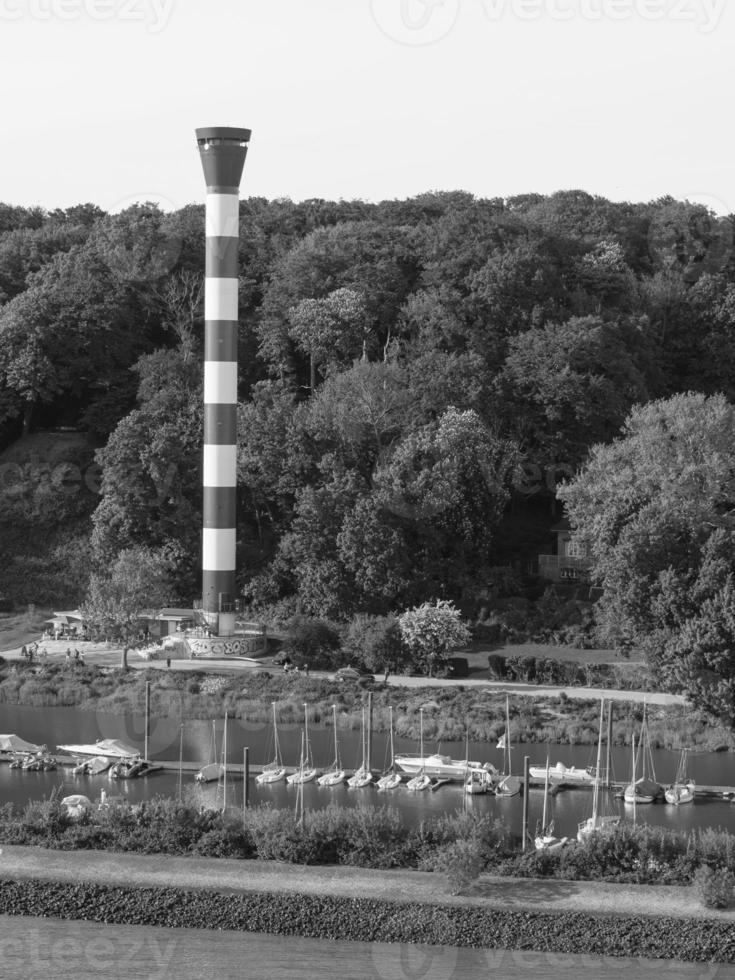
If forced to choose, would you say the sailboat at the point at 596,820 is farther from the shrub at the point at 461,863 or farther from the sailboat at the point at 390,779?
the sailboat at the point at 390,779

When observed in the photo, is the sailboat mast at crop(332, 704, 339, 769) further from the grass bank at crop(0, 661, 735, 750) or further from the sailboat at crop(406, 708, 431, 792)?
the sailboat at crop(406, 708, 431, 792)

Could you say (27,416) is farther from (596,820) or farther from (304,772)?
(596,820)

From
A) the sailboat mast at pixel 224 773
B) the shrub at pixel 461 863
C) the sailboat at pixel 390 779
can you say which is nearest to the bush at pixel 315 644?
the sailboat mast at pixel 224 773

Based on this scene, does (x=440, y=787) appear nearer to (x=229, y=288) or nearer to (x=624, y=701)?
(x=624, y=701)

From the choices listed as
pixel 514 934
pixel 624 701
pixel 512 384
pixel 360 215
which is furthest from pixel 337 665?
pixel 360 215

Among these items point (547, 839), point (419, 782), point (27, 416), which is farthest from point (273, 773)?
point (27, 416)

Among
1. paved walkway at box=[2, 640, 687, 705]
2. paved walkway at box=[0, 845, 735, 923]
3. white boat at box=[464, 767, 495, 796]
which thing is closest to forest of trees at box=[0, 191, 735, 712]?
paved walkway at box=[2, 640, 687, 705]
